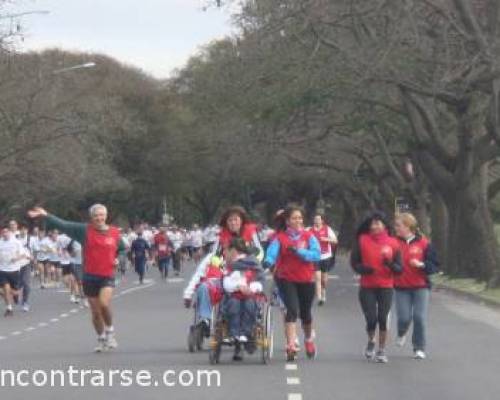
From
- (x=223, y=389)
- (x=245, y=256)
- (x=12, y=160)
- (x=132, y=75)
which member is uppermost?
(x=132, y=75)

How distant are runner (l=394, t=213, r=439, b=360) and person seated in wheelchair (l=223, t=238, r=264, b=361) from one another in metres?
1.93

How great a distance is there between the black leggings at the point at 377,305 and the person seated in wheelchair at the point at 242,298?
1.35 m

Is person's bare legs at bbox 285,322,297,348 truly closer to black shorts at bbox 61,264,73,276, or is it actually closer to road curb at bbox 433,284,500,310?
road curb at bbox 433,284,500,310

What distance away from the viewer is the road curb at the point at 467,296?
94.0ft

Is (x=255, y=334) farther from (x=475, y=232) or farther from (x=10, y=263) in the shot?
(x=475, y=232)

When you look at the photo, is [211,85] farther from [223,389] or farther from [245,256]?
Result: [223,389]

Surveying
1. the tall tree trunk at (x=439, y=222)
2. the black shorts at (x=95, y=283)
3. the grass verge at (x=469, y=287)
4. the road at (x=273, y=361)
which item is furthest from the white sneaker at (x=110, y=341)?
the tall tree trunk at (x=439, y=222)

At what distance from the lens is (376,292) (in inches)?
654

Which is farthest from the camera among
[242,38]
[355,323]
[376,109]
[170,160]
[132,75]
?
[132,75]

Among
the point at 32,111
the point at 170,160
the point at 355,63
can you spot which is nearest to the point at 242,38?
the point at 355,63

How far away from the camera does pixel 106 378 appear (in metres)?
14.7

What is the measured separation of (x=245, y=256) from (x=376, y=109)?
83.6 feet

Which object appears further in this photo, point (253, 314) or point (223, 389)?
point (253, 314)

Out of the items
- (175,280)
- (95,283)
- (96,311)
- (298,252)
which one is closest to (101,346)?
(96,311)
